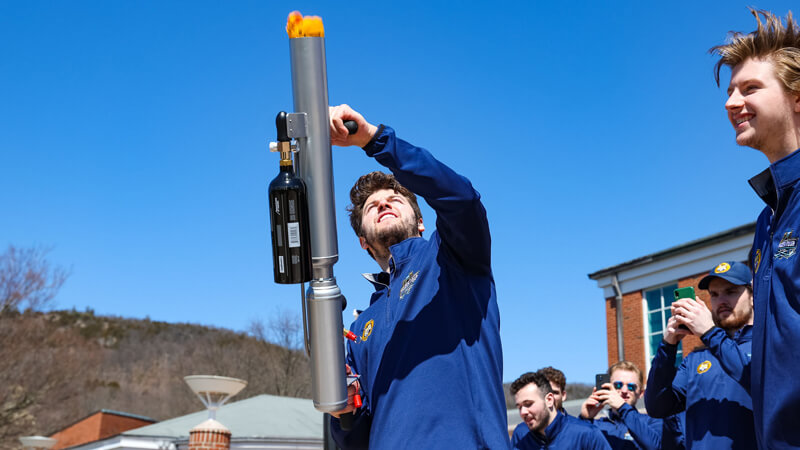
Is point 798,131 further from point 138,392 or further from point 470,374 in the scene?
point 138,392

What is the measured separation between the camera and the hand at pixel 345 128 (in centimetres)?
247

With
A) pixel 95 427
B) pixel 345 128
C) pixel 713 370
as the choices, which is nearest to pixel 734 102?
pixel 345 128

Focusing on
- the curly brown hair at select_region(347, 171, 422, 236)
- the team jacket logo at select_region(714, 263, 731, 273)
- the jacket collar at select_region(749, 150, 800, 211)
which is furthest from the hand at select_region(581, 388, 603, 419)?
the jacket collar at select_region(749, 150, 800, 211)

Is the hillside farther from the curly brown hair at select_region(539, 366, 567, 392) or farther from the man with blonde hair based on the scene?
the man with blonde hair

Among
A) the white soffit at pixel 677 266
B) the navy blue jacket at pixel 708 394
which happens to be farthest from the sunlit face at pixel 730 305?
the white soffit at pixel 677 266

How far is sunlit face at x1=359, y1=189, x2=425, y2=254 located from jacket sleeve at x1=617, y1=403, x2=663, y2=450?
11.0 feet

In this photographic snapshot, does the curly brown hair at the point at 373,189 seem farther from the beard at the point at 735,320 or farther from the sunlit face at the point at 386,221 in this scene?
the beard at the point at 735,320

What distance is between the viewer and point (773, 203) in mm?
2398

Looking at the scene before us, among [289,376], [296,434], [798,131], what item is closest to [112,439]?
[296,434]

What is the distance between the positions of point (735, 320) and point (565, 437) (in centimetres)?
251

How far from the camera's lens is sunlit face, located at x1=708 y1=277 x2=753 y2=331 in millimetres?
4305

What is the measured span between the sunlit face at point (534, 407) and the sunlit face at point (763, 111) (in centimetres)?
438

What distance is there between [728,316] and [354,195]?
2.33 m

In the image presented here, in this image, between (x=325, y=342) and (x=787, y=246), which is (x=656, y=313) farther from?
(x=325, y=342)
